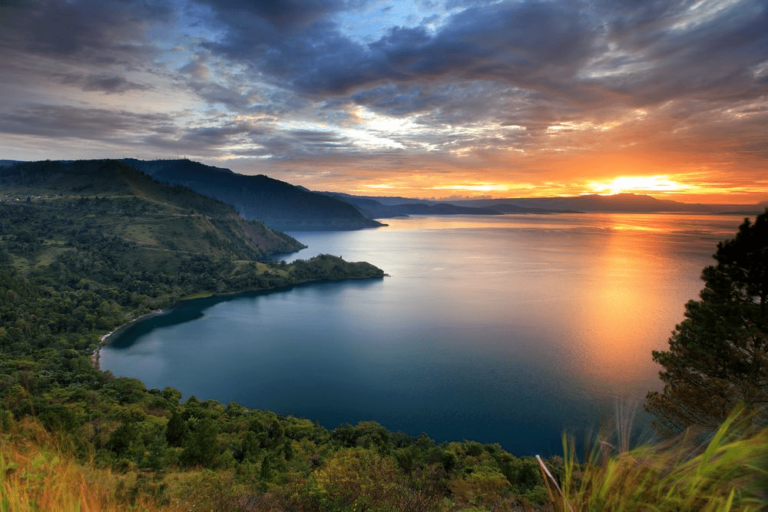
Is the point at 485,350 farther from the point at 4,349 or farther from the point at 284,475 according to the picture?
the point at 4,349

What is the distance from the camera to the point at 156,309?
116750 millimetres

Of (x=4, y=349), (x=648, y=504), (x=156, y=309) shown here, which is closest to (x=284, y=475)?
(x=648, y=504)

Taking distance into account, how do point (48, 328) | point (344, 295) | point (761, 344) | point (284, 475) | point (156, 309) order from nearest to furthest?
point (761, 344)
point (284, 475)
point (48, 328)
point (156, 309)
point (344, 295)

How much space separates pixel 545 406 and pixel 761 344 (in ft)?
133

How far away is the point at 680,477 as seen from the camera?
268 cm

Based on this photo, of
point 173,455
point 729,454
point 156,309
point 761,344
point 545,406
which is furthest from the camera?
point 156,309

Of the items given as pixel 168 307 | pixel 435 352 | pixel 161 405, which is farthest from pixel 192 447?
pixel 168 307

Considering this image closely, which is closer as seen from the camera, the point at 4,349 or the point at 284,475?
the point at 284,475

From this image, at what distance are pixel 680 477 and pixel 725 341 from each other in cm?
2672

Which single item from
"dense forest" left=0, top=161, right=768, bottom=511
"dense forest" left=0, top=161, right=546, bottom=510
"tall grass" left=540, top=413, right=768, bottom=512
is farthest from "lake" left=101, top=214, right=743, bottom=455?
"tall grass" left=540, top=413, right=768, bottom=512

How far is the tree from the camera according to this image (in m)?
21.3

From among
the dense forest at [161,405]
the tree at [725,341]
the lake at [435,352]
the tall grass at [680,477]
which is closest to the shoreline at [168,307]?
the dense forest at [161,405]

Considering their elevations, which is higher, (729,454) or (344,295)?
(729,454)

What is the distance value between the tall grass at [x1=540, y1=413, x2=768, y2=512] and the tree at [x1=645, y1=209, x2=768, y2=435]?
75.1ft
